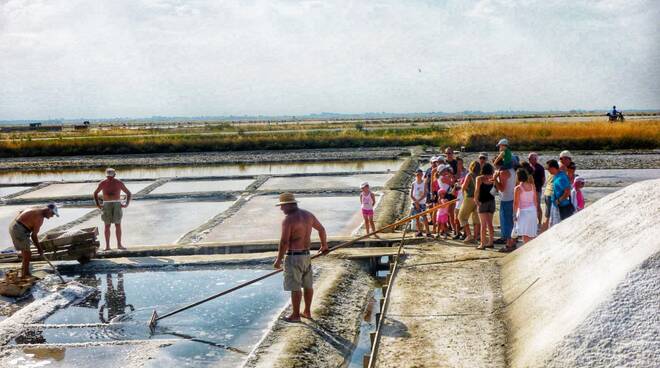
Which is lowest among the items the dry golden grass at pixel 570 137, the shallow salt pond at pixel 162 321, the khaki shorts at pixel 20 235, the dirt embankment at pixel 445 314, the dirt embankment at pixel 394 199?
the shallow salt pond at pixel 162 321

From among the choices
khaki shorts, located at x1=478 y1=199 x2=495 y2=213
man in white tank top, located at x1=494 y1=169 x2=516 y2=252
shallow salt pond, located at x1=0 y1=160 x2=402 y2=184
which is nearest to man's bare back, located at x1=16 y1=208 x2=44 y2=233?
khaki shorts, located at x1=478 y1=199 x2=495 y2=213

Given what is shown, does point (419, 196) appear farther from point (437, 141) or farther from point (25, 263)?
point (437, 141)

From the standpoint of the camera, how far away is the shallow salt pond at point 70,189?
765 inches

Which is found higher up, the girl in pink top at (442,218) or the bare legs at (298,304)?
the girl in pink top at (442,218)

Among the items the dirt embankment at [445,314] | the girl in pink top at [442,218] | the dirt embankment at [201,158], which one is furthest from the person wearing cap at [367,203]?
the dirt embankment at [201,158]

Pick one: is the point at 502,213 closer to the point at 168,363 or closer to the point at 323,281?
the point at 323,281

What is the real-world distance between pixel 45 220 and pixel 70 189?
6.19m

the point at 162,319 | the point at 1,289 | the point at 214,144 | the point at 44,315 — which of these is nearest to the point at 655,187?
the point at 162,319

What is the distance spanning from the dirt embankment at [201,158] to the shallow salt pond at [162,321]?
1961cm

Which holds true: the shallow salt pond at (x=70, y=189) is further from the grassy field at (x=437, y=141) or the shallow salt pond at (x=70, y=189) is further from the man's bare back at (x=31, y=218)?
the grassy field at (x=437, y=141)

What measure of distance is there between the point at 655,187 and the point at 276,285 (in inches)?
198

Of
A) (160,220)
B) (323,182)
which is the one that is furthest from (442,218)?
(323,182)

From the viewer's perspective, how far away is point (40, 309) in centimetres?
777

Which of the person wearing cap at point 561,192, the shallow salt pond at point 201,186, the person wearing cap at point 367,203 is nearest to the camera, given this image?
the person wearing cap at point 561,192
